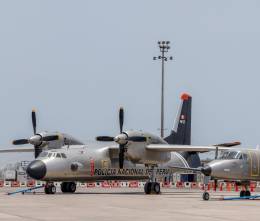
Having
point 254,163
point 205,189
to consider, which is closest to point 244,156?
point 254,163

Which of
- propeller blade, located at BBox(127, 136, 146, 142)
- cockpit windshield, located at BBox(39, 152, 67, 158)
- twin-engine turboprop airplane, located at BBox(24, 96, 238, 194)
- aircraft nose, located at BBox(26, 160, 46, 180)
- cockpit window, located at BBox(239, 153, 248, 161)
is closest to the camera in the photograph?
cockpit window, located at BBox(239, 153, 248, 161)

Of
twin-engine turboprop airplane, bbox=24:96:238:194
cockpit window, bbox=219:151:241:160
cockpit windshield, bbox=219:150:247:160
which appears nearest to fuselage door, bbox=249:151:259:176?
cockpit windshield, bbox=219:150:247:160

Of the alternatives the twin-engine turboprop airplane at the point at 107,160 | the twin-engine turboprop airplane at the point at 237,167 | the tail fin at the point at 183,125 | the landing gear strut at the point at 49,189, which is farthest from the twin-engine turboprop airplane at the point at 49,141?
the twin-engine turboprop airplane at the point at 237,167

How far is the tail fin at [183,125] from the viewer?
50906 mm

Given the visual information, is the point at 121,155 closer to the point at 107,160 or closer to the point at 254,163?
the point at 107,160

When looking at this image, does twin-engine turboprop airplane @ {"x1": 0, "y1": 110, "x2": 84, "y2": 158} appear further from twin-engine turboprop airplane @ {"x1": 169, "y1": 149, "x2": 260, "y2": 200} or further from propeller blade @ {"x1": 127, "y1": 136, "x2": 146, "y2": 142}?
twin-engine turboprop airplane @ {"x1": 169, "y1": 149, "x2": 260, "y2": 200}

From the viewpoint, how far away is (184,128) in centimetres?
5172

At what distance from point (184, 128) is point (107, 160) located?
34.5 ft

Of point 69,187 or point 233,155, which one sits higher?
point 233,155

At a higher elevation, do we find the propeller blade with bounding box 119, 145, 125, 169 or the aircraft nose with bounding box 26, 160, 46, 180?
the propeller blade with bounding box 119, 145, 125, 169

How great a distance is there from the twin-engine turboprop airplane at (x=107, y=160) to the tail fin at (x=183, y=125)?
597 centimetres

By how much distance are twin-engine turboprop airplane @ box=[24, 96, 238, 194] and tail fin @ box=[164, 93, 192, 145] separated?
5972 millimetres

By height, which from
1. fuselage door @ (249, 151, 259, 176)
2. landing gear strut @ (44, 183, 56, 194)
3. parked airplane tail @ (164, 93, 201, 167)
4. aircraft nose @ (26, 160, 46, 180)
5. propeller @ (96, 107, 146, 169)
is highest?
parked airplane tail @ (164, 93, 201, 167)

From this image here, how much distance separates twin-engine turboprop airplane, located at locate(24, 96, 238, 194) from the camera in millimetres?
39281
